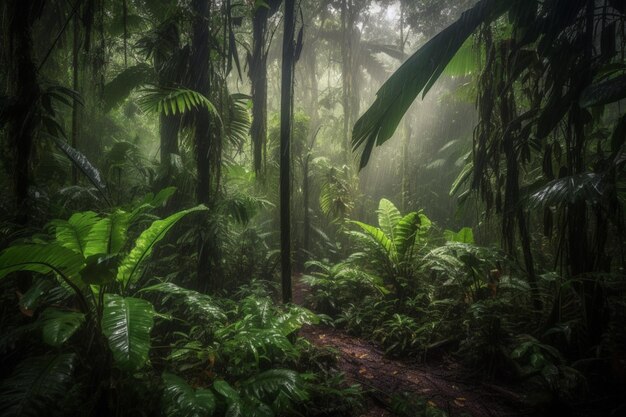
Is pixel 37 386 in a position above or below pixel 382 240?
below

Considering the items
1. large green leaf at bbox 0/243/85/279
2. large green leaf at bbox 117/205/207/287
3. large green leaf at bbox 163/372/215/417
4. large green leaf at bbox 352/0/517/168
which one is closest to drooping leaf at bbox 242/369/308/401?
large green leaf at bbox 163/372/215/417

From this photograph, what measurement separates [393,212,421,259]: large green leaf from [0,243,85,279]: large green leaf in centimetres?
443

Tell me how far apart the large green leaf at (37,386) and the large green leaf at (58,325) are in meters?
0.20

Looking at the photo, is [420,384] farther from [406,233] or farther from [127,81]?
[127,81]

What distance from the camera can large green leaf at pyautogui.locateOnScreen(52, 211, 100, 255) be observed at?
2512 mm

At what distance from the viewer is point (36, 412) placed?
5.63 ft

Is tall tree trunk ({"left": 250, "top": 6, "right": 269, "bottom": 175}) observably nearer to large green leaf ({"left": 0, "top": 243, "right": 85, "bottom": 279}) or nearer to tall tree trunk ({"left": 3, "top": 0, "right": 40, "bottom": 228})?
tall tree trunk ({"left": 3, "top": 0, "right": 40, "bottom": 228})

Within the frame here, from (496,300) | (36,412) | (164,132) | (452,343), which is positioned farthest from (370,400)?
(164,132)

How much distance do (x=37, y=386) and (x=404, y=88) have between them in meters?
2.63

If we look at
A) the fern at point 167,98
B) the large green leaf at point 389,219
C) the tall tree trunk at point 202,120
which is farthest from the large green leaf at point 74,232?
the large green leaf at point 389,219

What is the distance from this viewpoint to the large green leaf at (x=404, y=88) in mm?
1557

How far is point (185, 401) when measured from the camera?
1979mm

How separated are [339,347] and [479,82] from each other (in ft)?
11.2

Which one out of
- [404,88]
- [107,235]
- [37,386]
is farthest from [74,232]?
[404,88]
